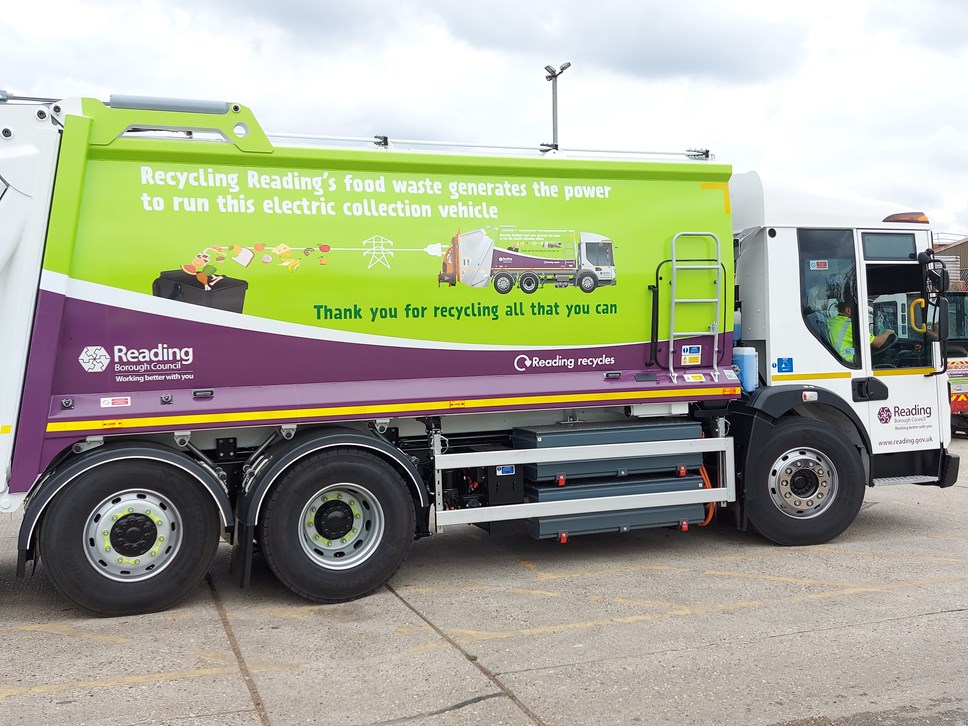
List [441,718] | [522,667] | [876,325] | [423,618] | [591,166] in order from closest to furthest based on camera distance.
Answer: [441,718]
[522,667]
[423,618]
[591,166]
[876,325]

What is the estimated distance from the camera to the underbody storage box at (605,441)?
6.78 metres

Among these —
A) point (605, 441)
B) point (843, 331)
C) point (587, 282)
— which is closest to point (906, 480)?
point (843, 331)

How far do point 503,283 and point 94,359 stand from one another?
2.80m

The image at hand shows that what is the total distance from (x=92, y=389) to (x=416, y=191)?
253 cm

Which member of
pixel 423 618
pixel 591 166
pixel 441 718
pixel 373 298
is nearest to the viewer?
pixel 441 718

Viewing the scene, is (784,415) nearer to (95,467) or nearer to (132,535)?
(132,535)

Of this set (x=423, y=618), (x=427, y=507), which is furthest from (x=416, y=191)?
(x=423, y=618)

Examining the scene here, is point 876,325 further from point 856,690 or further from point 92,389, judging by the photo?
point 92,389

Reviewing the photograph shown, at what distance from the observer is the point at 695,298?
7.13 m

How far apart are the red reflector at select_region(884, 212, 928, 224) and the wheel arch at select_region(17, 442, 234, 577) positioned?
588 centimetres

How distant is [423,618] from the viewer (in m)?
5.68

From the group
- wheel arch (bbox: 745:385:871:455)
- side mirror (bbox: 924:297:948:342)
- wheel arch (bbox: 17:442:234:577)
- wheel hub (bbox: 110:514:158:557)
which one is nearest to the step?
wheel arch (bbox: 745:385:871:455)

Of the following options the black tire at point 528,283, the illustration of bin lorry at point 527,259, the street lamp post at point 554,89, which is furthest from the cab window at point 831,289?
the street lamp post at point 554,89

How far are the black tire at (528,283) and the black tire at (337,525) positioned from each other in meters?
1.63
